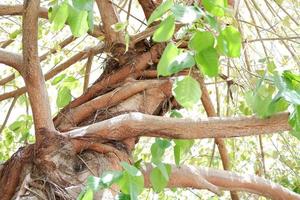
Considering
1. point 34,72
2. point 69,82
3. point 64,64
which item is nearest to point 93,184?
point 34,72

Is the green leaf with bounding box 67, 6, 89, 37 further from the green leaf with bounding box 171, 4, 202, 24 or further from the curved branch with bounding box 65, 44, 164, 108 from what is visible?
the curved branch with bounding box 65, 44, 164, 108

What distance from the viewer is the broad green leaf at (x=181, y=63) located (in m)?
0.87

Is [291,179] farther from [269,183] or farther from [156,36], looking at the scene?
[156,36]

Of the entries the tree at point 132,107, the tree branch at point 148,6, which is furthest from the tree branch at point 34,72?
the tree branch at point 148,6

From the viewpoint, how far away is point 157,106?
1706 millimetres

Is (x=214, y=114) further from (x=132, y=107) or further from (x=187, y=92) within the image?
(x=187, y=92)

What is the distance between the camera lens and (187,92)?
969 mm

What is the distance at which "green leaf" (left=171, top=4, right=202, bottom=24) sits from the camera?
0.81m

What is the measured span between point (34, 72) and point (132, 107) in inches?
15.9

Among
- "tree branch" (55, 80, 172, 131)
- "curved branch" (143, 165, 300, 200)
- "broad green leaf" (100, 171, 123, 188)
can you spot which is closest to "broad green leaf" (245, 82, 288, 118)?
"broad green leaf" (100, 171, 123, 188)

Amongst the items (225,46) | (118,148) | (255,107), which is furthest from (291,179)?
(225,46)

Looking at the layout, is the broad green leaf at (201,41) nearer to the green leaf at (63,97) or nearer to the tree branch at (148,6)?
the green leaf at (63,97)

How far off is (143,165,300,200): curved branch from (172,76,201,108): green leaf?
1.75 feet

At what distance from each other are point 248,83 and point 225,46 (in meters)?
0.79
